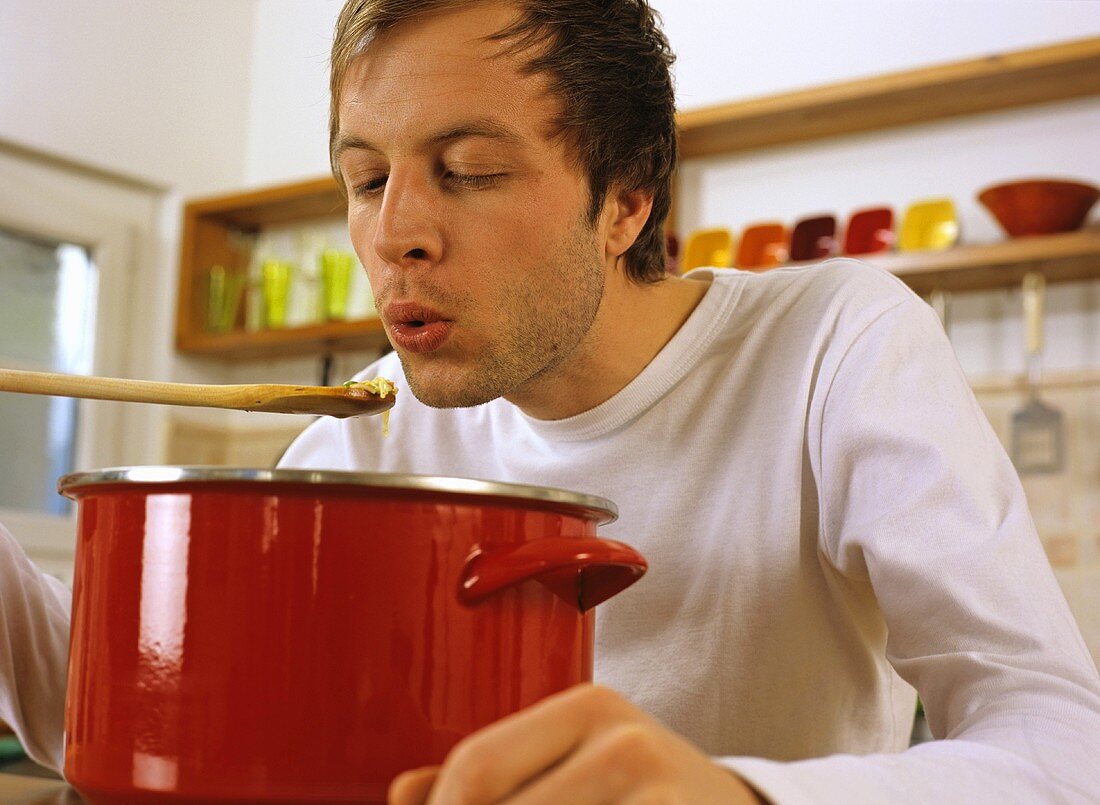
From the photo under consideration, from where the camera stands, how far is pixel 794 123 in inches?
121

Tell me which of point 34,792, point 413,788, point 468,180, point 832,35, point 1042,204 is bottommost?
point 34,792

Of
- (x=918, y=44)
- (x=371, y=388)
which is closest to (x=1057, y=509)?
(x=918, y=44)

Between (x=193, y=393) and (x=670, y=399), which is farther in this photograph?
(x=670, y=399)

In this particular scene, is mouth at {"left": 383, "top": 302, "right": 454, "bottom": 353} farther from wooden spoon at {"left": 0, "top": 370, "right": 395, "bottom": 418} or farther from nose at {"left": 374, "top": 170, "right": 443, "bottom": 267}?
wooden spoon at {"left": 0, "top": 370, "right": 395, "bottom": 418}

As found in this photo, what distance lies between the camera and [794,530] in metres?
1.00

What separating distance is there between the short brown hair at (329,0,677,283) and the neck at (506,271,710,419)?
1.8 inches

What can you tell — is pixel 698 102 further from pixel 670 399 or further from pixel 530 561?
pixel 530 561

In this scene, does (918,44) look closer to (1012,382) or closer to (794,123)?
(794,123)

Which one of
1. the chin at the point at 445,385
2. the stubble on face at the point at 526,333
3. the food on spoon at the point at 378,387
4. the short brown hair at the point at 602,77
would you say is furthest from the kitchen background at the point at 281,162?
the food on spoon at the point at 378,387

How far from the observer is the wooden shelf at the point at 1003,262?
260 centimetres

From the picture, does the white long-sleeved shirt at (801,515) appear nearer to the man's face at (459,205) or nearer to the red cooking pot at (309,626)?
the man's face at (459,205)

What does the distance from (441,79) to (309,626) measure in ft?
1.89

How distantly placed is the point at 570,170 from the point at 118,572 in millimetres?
635

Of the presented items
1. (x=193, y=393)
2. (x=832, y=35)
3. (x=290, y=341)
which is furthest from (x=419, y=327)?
(x=290, y=341)
